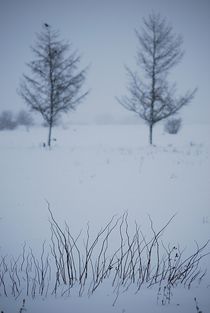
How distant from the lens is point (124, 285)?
2137 millimetres

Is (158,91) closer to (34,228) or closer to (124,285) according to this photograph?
(34,228)

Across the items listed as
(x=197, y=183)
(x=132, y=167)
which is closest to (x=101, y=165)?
(x=132, y=167)

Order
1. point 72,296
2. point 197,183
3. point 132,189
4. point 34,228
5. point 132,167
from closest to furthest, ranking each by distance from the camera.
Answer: point 72,296
point 34,228
point 132,189
point 197,183
point 132,167

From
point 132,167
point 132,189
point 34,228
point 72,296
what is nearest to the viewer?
point 72,296

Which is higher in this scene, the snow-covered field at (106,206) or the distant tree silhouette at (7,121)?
the distant tree silhouette at (7,121)

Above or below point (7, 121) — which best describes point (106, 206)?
below

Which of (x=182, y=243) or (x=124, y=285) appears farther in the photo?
(x=182, y=243)

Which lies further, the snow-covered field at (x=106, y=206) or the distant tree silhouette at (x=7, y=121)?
the distant tree silhouette at (x=7, y=121)

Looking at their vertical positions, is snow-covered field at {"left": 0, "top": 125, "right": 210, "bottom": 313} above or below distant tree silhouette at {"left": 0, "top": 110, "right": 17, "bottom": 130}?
below

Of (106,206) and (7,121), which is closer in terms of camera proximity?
(106,206)

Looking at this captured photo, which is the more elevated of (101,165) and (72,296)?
(101,165)

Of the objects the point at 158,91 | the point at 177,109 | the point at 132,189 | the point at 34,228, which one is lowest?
the point at 34,228

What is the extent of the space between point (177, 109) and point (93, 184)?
1052 centimetres

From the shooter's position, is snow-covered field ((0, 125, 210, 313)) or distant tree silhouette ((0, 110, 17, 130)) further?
distant tree silhouette ((0, 110, 17, 130))
